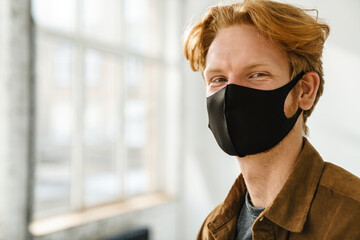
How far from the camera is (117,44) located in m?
3.27

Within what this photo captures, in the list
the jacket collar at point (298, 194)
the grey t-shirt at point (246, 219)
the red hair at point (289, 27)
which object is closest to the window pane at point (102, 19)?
the red hair at point (289, 27)

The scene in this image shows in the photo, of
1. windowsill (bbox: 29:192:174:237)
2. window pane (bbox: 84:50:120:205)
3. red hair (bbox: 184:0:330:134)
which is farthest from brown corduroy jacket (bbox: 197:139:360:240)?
window pane (bbox: 84:50:120:205)

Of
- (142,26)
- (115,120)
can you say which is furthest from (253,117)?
(142,26)

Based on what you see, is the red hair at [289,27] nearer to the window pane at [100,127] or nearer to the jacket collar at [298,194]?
the jacket collar at [298,194]

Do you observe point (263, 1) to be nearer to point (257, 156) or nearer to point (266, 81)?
point (266, 81)

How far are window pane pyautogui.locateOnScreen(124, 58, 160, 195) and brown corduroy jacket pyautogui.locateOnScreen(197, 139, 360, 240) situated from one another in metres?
2.64

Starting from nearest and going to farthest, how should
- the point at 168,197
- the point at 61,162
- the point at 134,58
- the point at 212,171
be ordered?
the point at 61,162 → the point at 212,171 → the point at 134,58 → the point at 168,197

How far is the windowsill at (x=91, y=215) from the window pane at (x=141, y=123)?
17 cm

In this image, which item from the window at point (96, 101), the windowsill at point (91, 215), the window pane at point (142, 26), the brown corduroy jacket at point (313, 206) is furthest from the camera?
the window pane at point (142, 26)

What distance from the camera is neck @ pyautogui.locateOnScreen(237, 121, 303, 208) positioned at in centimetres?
90

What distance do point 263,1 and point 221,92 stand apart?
0.30m

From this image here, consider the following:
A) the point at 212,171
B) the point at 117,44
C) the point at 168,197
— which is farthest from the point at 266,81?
the point at 168,197

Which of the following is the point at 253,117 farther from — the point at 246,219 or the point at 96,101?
the point at 96,101

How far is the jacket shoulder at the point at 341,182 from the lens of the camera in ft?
2.47
